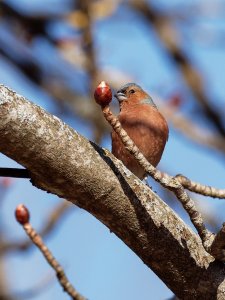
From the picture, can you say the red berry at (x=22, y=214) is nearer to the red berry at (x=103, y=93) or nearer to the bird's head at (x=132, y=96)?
the red berry at (x=103, y=93)

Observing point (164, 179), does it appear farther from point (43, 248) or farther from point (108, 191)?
point (43, 248)

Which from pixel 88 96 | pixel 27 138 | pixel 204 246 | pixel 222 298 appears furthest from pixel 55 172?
Answer: pixel 88 96

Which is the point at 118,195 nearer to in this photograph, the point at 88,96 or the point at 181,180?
the point at 181,180

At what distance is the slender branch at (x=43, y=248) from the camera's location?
3.83m

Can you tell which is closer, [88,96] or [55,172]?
[55,172]

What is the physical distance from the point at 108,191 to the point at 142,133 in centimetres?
225

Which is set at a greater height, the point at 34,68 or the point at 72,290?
the point at 34,68

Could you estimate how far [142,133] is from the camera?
5.33m

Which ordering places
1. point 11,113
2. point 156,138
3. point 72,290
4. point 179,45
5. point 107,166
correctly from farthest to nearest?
point 179,45 < point 156,138 < point 72,290 < point 107,166 < point 11,113

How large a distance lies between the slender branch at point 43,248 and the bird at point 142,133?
1168 mm

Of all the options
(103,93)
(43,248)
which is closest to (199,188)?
(103,93)

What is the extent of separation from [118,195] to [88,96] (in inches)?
172

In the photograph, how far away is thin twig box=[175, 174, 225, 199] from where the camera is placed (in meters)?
3.27

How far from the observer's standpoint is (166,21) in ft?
25.0
